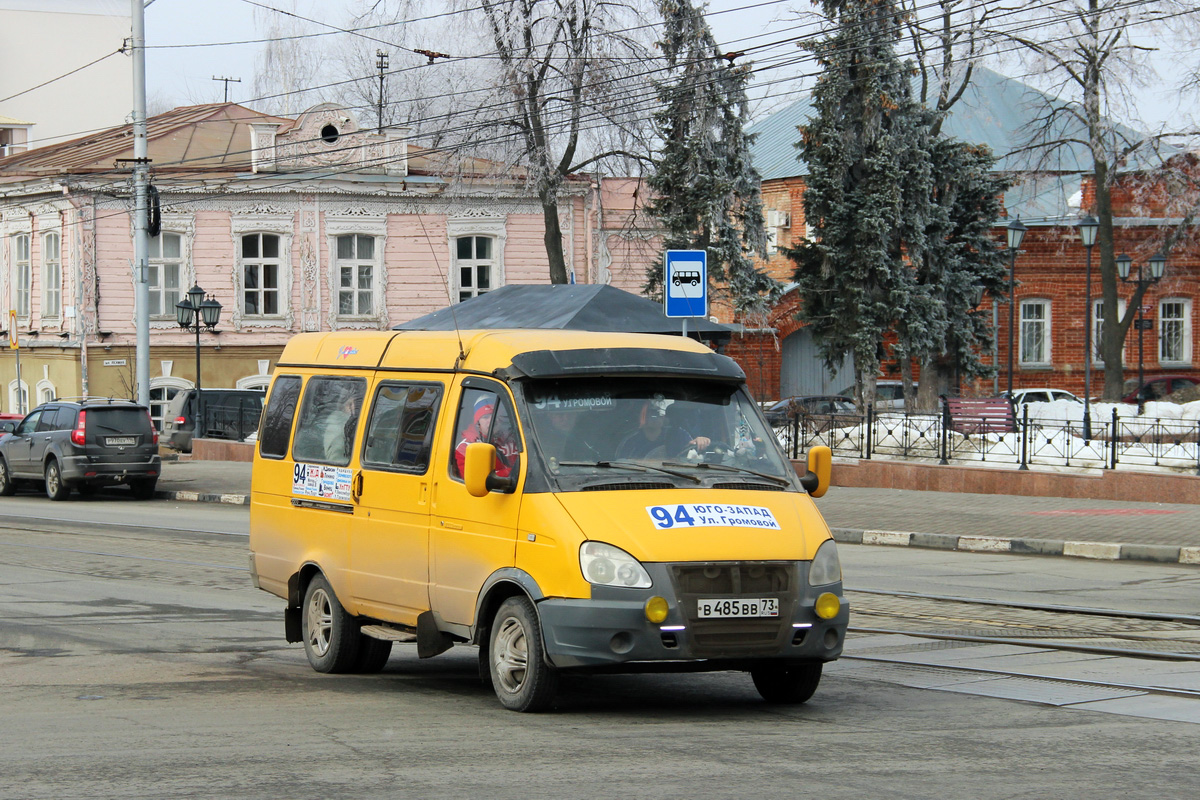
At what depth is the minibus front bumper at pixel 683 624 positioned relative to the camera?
6738mm

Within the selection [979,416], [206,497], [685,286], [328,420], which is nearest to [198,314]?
[206,497]

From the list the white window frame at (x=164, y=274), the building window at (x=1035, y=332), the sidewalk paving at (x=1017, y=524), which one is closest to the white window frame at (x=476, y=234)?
the white window frame at (x=164, y=274)

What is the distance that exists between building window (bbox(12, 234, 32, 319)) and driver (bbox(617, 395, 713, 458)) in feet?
124

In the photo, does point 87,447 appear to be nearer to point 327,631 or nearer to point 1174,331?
point 327,631

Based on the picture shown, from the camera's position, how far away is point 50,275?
133ft

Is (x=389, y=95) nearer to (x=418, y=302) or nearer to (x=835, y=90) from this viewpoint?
(x=418, y=302)

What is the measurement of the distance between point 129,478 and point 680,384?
2048 centimetres

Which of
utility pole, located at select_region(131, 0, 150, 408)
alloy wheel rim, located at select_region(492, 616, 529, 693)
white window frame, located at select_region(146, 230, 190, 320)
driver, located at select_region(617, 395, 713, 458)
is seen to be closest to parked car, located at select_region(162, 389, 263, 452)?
white window frame, located at select_region(146, 230, 190, 320)

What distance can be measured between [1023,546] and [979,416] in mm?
7726

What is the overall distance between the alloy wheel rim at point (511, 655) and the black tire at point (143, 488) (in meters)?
20.6

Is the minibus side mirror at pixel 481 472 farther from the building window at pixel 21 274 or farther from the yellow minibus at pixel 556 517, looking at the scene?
the building window at pixel 21 274

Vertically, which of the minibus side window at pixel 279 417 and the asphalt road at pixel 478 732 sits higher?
the minibus side window at pixel 279 417

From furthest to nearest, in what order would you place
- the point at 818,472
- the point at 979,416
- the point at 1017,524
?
the point at 979,416 < the point at 1017,524 < the point at 818,472

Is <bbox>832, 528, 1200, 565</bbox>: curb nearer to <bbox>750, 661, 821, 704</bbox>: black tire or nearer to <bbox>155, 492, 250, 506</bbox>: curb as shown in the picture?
<bbox>750, 661, 821, 704</bbox>: black tire
